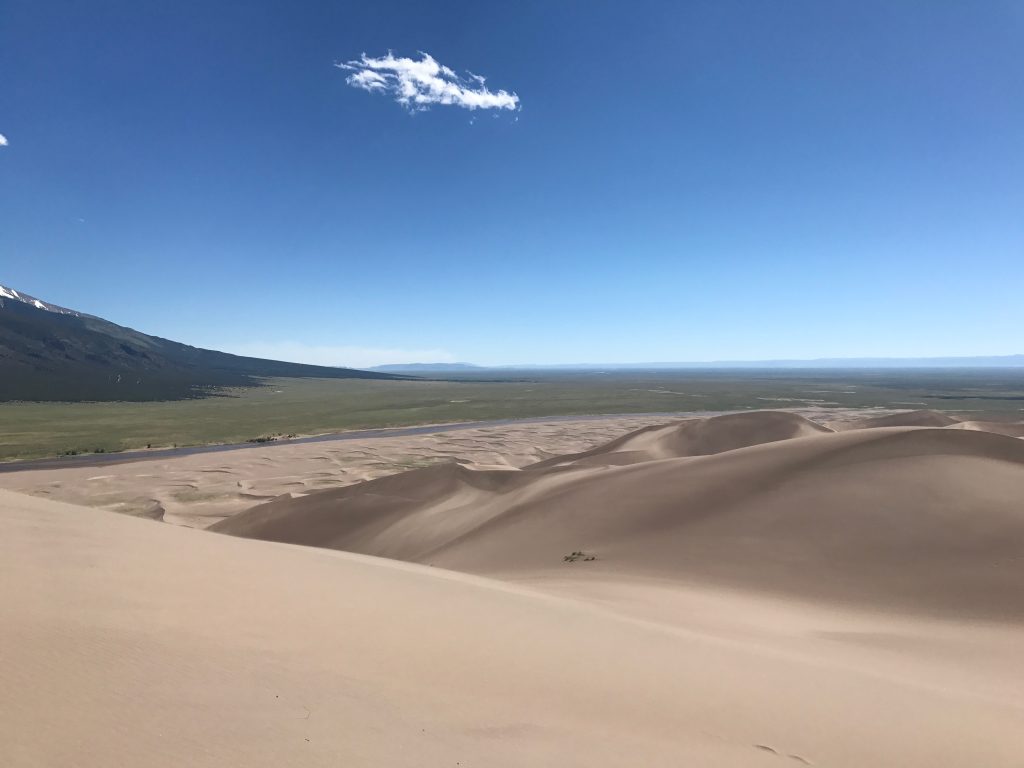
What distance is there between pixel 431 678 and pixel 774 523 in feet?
29.5

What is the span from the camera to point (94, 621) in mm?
4066

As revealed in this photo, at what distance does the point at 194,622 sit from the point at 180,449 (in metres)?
43.1

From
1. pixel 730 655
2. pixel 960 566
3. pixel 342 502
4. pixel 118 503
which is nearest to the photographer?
pixel 730 655

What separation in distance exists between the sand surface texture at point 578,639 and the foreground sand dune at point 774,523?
0.06 m

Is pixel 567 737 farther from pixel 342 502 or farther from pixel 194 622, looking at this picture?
pixel 342 502

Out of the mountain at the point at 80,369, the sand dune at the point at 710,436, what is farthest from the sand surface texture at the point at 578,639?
the mountain at the point at 80,369

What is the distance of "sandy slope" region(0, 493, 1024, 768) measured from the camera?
2.95 meters

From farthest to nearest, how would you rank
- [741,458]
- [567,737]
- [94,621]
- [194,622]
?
[741,458] → [194,622] → [94,621] → [567,737]

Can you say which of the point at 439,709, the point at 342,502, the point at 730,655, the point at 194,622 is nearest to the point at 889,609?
the point at 730,655

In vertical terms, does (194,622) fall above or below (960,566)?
above

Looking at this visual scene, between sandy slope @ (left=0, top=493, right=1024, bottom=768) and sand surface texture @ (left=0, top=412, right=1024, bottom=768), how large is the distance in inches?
0.8

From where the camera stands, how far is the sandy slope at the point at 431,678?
9.66ft

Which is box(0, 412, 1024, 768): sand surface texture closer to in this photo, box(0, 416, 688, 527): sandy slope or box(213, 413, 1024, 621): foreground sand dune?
box(213, 413, 1024, 621): foreground sand dune

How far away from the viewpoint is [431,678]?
4.10 m
